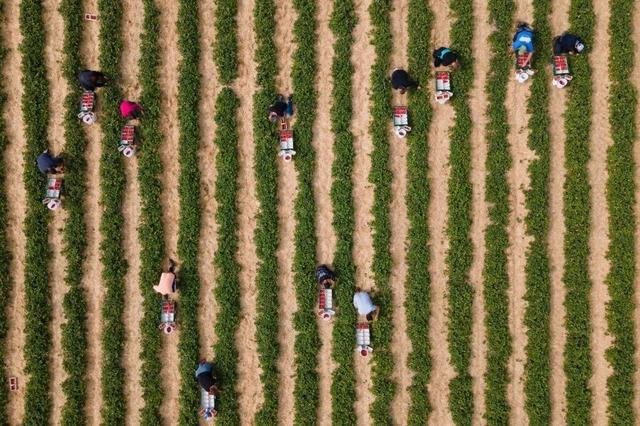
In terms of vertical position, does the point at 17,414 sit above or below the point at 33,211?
below

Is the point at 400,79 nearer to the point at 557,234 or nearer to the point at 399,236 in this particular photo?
the point at 399,236

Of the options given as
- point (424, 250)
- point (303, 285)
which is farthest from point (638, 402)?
point (303, 285)

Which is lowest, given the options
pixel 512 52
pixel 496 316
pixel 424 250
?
pixel 496 316

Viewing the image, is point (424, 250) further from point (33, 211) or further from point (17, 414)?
point (17, 414)

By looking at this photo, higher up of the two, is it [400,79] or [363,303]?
[400,79]

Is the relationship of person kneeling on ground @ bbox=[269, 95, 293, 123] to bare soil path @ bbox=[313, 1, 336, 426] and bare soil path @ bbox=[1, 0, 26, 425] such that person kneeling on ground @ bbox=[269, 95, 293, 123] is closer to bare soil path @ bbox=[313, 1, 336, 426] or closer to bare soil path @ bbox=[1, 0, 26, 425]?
bare soil path @ bbox=[313, 1, 336, 426]

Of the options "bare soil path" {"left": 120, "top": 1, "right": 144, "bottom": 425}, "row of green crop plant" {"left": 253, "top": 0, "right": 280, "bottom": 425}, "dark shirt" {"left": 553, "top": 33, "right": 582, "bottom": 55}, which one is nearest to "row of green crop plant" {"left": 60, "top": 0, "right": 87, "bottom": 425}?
"bare soil path" {"left": 120, "top": 1, "right": 144, "bottom": 425}

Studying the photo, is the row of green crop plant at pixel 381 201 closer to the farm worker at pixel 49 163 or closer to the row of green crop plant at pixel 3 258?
the farm worker at pixel 49 163

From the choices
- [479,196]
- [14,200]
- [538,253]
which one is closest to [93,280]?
[14,200]
